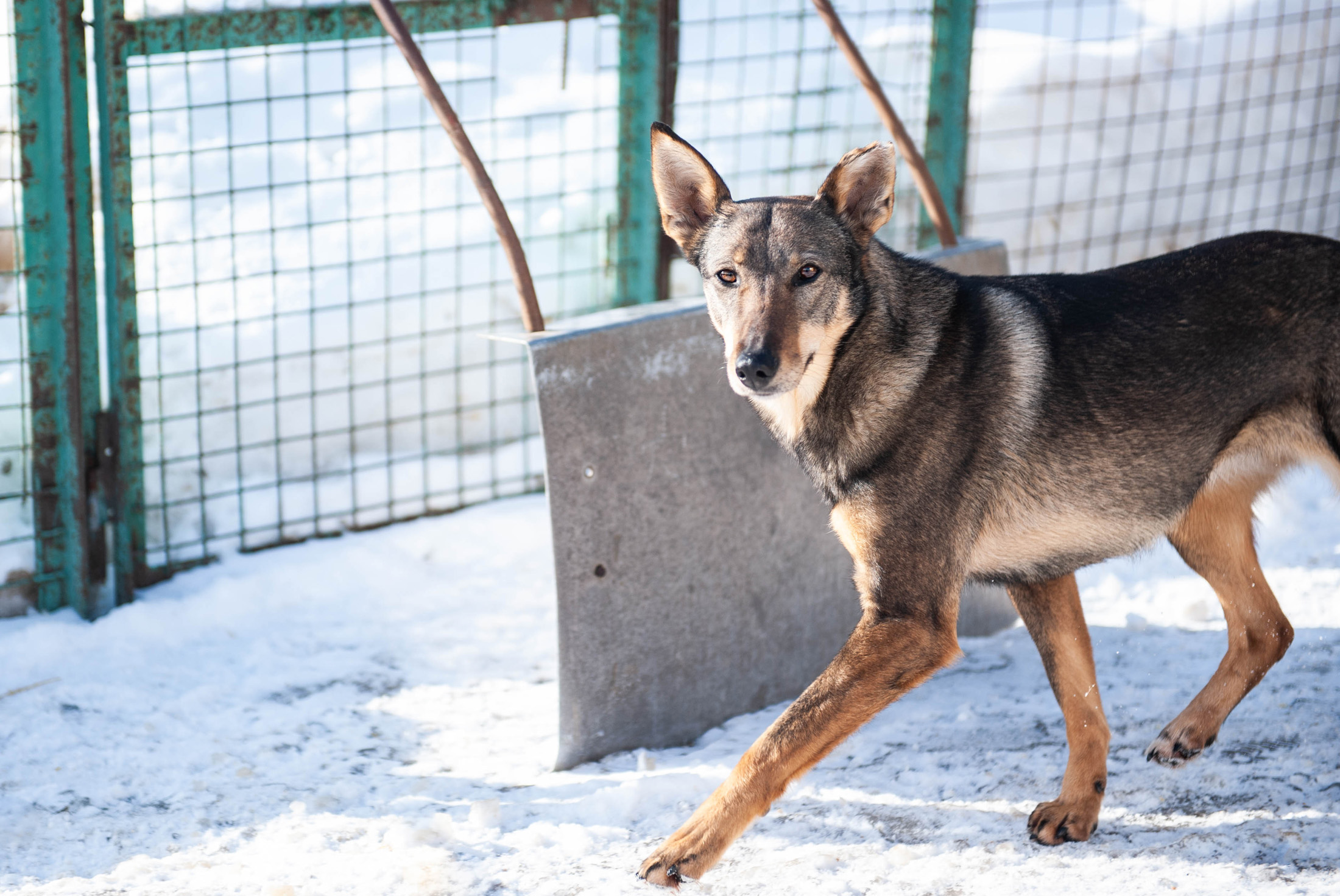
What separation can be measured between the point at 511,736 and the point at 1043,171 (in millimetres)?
4209

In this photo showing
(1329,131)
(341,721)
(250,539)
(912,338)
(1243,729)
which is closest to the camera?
(912,338)

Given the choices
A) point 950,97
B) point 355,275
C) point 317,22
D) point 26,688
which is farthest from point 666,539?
point 950,97

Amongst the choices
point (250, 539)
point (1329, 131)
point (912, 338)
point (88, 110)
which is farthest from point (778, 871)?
point (1329, 131)

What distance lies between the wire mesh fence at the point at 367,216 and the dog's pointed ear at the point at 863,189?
2171 mm

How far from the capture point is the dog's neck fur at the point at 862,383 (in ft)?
10.0

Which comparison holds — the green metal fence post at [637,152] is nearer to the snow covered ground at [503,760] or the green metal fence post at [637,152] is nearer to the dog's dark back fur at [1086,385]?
the snow covered ground at [503,760]

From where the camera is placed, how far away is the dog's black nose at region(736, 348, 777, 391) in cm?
284

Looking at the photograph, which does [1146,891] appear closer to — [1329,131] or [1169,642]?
[1169,642]

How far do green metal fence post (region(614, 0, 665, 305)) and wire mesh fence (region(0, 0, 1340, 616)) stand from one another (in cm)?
2

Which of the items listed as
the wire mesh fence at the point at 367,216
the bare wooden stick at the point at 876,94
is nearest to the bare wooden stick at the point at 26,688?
the wire mesh fence at the point at 367,216

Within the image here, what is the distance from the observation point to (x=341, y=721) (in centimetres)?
391

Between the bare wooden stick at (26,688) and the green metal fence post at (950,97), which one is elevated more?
the green metal fence post at (950,97)

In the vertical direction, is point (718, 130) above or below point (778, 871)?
above

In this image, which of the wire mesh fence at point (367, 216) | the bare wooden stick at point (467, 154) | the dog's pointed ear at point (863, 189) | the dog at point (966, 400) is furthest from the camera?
the wire mesh fence at point (367, 216)
